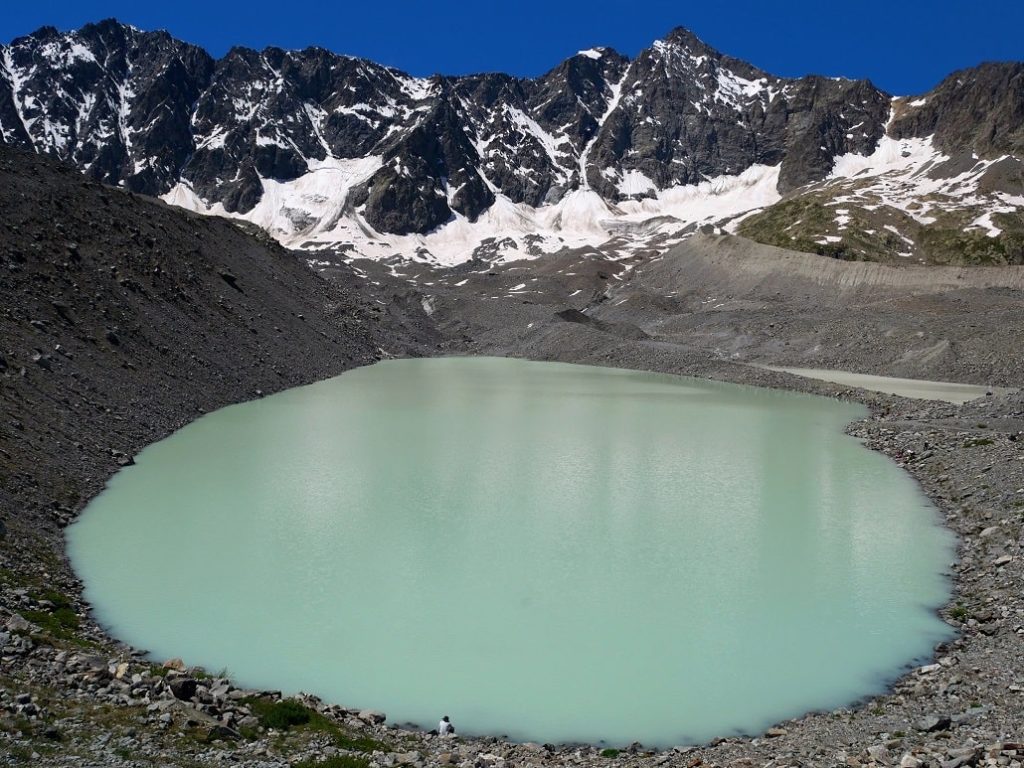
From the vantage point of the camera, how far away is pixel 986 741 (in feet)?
35.1

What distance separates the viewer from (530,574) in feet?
62.1

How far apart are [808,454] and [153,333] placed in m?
33.9

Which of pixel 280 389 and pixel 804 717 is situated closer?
pixel 804 717

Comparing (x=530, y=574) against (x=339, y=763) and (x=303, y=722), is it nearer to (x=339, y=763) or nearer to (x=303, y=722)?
(x=303, y=722)

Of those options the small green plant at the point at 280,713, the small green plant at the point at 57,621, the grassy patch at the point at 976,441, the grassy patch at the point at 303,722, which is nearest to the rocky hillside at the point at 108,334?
the small green plant at the point at 57,621

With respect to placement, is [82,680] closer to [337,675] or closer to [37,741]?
[37,741]

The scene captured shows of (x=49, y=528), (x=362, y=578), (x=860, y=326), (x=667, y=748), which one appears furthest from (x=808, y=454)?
(x=860, y=326)

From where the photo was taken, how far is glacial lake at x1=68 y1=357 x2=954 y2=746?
1369 centimetres

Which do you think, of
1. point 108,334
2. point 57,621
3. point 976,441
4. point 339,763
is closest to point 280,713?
point 339,763

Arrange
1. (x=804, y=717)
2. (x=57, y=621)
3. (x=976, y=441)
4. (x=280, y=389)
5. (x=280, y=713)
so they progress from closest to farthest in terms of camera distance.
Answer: (x=280, y=713)
(x=804, y=717)
(x=57, y=621)
(x=976, y=441)
(x=280, y=389)

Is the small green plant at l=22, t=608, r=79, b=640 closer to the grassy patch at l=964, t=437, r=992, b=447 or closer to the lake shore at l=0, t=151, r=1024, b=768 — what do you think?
the lake shore at l=0, t=151, r=1024, b=768

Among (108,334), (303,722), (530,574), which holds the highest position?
(108,334)

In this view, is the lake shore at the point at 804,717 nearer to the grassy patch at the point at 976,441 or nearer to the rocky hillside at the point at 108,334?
the rocky hillside at the point at 108,334

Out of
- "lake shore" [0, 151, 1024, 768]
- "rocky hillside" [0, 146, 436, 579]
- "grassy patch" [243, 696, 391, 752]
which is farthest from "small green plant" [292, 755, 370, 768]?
"rocky hillside" [0, 146, 436, 579]
